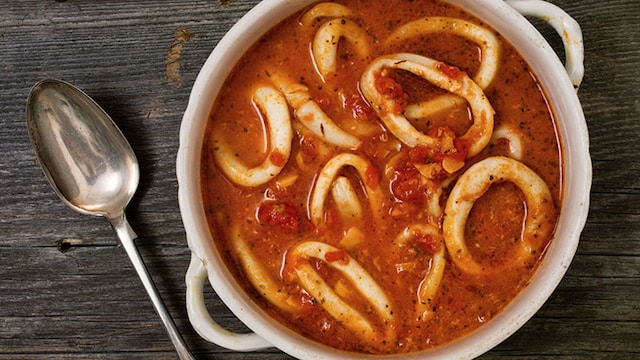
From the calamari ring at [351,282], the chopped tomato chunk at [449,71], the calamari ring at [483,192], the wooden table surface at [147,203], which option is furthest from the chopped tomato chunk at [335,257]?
the chopped tomato chunk at [449,71]

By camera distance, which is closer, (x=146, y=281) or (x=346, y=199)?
(x=346, y=199)

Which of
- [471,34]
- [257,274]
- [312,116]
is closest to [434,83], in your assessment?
[471,34]

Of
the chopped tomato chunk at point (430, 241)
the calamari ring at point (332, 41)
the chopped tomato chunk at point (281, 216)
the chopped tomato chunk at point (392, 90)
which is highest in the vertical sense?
the calamari ring at point (332, 41)

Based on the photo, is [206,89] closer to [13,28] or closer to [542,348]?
[13,28]

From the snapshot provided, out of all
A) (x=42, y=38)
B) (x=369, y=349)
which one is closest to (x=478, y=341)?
(x=369, y=349)

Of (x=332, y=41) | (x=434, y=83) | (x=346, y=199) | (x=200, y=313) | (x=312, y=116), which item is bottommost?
(x=200, y=313)

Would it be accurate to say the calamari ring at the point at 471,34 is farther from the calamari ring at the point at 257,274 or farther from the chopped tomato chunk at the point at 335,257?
the calamari ring at the point at 257,274

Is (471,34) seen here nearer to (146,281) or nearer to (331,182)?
(331,182)
